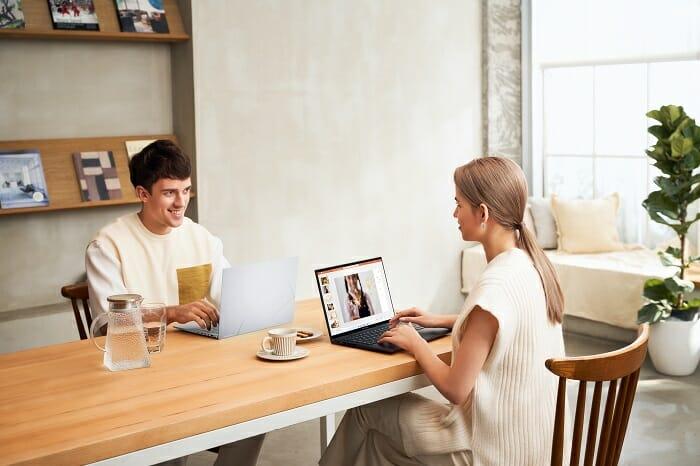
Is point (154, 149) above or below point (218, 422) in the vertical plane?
above

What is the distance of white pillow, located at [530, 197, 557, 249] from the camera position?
5.74 m

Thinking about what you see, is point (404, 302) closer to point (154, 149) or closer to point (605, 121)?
point (605, 121)

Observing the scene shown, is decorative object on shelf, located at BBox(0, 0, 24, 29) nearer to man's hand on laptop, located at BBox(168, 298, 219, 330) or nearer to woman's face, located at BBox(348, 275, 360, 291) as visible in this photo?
man's hand on laptop, located at BBox(168, 298, 219, 330)

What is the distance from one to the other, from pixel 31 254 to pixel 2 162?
456 mm

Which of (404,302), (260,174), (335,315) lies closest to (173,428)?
(335,315)

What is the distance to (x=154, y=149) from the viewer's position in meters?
2.95

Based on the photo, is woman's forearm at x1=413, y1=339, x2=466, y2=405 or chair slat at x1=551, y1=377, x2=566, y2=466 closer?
chair slat at x1=551, y1=377, x2=566, y2=466

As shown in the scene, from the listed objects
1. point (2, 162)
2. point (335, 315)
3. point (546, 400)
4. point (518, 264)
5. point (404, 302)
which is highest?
point (2, 162)

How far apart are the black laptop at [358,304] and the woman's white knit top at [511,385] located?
1.03ft

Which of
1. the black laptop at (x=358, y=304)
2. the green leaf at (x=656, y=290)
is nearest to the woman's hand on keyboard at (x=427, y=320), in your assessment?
the black laptop at (x=358, y=304)

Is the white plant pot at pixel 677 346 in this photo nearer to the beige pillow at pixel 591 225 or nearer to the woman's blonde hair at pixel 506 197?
the beige pillow at pixel 591 225

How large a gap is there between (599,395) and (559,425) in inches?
4.5

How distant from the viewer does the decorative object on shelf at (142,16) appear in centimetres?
420

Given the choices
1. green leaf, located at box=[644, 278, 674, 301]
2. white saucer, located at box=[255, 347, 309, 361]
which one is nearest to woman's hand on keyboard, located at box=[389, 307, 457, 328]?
white saucer, located at box=[255, 347, 309, 361]
